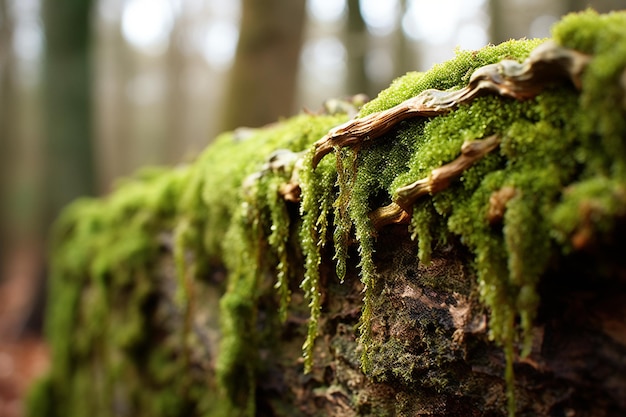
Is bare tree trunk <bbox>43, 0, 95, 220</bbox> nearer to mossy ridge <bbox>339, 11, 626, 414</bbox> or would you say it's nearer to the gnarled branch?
the gnarled branch

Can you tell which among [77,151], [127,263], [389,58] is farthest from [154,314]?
[389,58]

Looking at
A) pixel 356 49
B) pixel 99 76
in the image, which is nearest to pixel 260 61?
pixel 356 49

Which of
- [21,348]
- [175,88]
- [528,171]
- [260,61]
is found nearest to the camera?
[528,171]

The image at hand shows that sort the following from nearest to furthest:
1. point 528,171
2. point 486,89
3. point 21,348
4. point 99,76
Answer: point 528,171, point 486,89, point 21,348, point 99,76

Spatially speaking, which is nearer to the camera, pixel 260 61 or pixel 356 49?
pixel 260 61

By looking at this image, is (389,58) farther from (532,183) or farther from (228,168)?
(532,183)

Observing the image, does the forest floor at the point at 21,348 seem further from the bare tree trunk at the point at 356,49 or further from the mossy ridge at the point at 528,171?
the bare tree trunk at the point at 356,49

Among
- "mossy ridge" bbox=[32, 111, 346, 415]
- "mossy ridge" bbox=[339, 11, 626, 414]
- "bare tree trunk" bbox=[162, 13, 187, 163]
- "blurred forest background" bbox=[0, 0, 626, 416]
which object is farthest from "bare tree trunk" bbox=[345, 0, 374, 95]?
"bare tree trunk" bbox=[162, 13, 187, 163]

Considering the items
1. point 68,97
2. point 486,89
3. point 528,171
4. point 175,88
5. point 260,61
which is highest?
point 175,88

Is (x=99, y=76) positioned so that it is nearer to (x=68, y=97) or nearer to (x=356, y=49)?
(x=68, y=97)

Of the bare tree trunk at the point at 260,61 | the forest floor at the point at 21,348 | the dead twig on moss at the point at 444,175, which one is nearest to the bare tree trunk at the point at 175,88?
the forest floor at the point at 21,348
